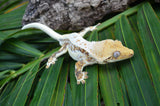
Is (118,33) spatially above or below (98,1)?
below

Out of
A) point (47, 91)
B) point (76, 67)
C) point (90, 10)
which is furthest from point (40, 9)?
point (47, 91)

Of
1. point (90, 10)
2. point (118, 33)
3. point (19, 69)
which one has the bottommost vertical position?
point (19, 69)

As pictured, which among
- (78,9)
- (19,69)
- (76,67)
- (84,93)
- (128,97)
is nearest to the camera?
(128,97)

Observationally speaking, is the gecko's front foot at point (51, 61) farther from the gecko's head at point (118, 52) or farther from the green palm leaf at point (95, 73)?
the gecko's head at point (118, 52)

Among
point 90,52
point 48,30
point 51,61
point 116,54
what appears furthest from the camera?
point 48,30

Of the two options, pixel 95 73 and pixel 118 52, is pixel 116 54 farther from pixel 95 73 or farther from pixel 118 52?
pixel 95 73

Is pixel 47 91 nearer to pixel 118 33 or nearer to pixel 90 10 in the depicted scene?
pixel 118 33

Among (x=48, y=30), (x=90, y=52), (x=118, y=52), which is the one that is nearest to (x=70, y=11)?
(x=48, y=30)
